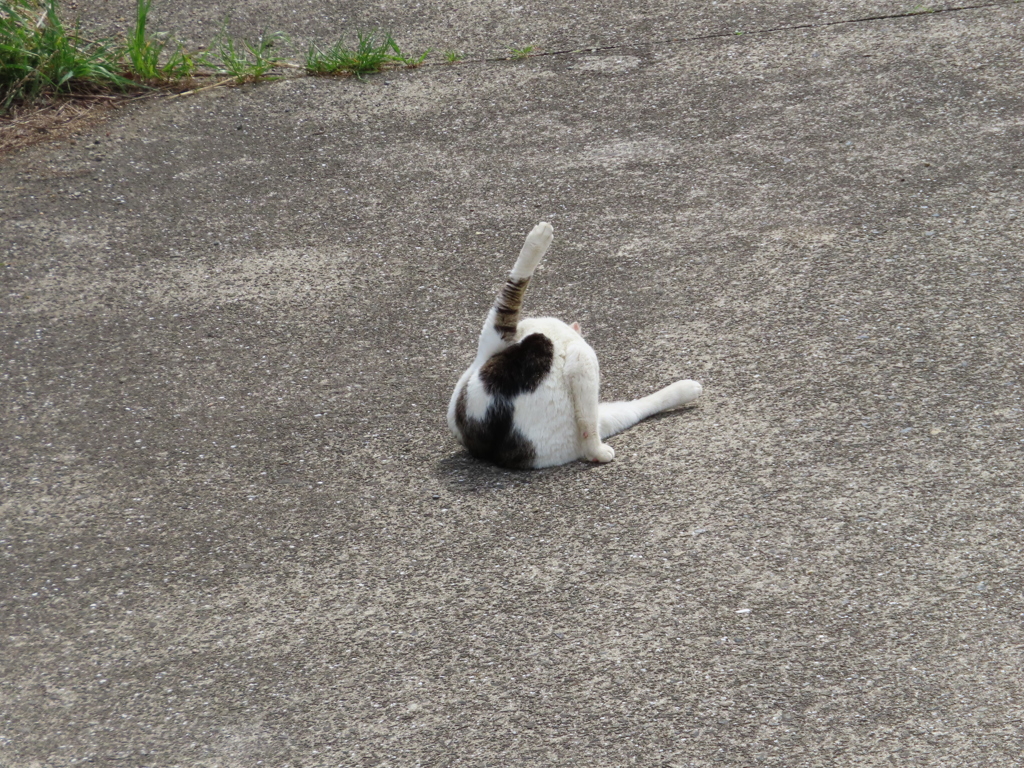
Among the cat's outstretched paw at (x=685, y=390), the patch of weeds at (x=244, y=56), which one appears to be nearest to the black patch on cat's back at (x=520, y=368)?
the cat's outstretched paw at (x=685, y=390)

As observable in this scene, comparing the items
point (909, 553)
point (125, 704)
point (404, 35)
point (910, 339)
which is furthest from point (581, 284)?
point (404, 35)

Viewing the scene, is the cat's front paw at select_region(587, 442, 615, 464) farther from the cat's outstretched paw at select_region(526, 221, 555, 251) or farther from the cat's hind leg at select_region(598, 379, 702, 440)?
the cat's outstretched paw at select_region(526, 221, 555, 251)

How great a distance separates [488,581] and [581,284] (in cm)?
210

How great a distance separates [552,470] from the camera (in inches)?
155

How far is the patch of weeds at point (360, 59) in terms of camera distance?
285 inches

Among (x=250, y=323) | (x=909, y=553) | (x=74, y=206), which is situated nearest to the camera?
(x=909, y=553)

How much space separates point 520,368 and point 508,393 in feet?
0.34

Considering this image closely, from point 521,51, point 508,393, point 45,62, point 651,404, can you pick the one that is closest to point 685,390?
point 651,404

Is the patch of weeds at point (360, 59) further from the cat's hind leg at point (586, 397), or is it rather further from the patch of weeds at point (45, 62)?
the cat's hind leg at point (586, 397)

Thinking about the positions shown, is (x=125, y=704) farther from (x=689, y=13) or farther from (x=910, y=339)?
(x=689, y=13)

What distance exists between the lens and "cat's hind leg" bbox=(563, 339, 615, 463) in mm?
3854

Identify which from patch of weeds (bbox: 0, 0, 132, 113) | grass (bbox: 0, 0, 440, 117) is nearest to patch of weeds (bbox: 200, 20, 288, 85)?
grass (bbox: 0, 0, 440, 117)

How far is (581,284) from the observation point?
515 centimetres

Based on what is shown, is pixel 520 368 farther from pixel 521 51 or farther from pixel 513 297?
pixel 521 51
